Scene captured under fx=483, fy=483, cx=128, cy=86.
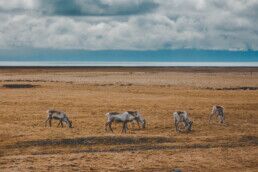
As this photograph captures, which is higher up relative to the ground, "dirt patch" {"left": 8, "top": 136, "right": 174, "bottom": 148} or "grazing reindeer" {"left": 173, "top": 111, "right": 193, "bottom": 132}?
"grazing reindeer" {"left": 173, "top": 111, "right": 193, "bottom": 132}

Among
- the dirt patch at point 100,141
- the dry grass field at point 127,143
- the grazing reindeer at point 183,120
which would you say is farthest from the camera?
the grazing reindeer at point 183,120

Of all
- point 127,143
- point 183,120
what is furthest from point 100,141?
point 183,120

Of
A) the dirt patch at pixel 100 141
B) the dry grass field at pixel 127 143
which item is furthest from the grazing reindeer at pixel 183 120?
the dirt patch at pixel 100 141

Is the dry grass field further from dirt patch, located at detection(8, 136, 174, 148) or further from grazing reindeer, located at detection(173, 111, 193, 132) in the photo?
grazing reindeer, located at detection(173, 111, 193, 132)

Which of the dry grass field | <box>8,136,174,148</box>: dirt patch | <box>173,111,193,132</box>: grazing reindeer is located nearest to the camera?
the dry grass field

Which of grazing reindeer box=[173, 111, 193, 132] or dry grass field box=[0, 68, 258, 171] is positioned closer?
dry grass field box=[0, 68, 258, 171]

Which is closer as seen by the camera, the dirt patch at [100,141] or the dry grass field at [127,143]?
the dry grass field at [127,143]

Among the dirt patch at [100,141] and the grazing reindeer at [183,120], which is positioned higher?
the grazing reindeer at [183,120]

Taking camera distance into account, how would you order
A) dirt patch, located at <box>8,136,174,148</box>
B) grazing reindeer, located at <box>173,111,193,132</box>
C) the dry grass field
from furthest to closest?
grazing reindeer, located at <box>173,111,193,132</box> < dirt patch, located at <box>8,136,174,148</box> < the dry grass field

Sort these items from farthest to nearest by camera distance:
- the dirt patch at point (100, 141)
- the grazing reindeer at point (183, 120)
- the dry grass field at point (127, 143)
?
the grazing reindeer at point (183, 120)
the dirt patch at point (100, 141)
the dry grass field at point (127, 143)

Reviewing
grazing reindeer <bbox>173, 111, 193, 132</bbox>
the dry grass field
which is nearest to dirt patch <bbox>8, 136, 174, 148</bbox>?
Result: the dry grass field

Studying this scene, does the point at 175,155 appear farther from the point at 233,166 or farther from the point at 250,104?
the point at 250,104

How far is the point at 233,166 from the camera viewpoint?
20.2 metres

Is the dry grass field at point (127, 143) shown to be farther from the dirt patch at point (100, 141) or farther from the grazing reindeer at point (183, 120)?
the grazing reindeer at point (183, 120)
